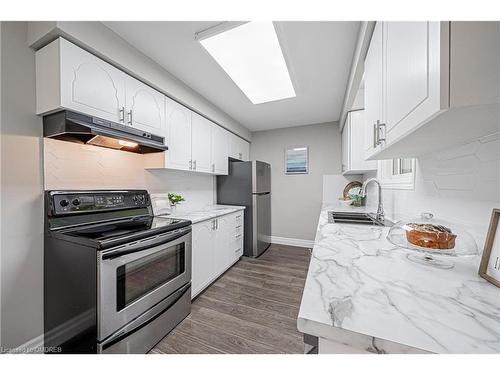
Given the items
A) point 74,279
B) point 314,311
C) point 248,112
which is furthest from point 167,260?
point 248,112

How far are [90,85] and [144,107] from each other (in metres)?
0.43

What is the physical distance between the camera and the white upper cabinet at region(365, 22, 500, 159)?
45cm

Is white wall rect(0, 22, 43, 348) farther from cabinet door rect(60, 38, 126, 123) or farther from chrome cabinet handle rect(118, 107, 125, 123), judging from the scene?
chrome cabinet handle rect(118, 107, 125, 123)

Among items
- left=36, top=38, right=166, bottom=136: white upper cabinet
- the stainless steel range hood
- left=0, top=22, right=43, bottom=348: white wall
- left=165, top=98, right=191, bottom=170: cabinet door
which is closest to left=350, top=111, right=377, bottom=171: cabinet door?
left=165, top=98, right=191, bottom=170: cabinet door

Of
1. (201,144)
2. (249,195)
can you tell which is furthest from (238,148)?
(201,144)

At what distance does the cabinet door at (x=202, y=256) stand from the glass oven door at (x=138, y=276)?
27cm

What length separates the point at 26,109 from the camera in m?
1.31

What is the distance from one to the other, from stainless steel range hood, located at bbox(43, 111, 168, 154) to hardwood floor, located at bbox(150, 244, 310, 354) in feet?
5.24

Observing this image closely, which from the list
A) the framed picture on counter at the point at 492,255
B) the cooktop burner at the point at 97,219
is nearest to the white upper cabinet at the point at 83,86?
the cooktop burner at the point at 97,219

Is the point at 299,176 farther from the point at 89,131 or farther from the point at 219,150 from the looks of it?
the point at 89,131

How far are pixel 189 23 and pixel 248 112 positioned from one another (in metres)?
1.76

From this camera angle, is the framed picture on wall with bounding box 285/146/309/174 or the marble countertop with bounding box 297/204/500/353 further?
the framed picture on wall with bounding box 285/146/309/174

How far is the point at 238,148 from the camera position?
3650mm
